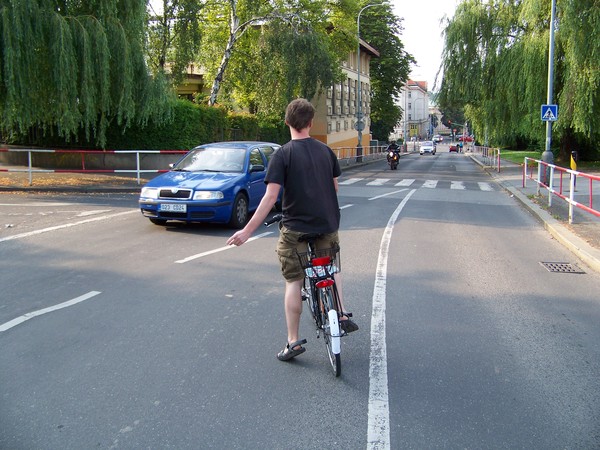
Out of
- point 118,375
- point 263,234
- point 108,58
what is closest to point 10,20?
point 108,58

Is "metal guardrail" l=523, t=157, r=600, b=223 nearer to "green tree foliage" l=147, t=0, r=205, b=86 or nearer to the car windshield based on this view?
the car windshield

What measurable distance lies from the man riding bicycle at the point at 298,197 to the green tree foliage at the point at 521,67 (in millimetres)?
23047

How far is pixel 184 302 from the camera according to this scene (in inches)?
239

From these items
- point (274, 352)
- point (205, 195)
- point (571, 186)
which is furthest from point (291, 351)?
point (571, 186)

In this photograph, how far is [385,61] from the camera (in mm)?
63375

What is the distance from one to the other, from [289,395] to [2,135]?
86.2 feet

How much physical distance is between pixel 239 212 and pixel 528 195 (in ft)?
34.0

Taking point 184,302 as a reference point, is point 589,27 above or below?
above

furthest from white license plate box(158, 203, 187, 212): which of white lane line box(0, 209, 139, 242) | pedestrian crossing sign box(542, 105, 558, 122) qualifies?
pedestrian crossing sign box(542, 105, 558, 122)

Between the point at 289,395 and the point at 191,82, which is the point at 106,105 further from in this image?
the point at 191,82

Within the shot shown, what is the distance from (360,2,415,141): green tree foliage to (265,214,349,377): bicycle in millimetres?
59681

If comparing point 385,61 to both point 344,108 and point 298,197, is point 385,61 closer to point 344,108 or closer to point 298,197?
point 344,108

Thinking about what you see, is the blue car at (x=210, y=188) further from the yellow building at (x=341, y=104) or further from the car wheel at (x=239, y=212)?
the yellow building at (x=341, y=104)

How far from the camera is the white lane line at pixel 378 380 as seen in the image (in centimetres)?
335
